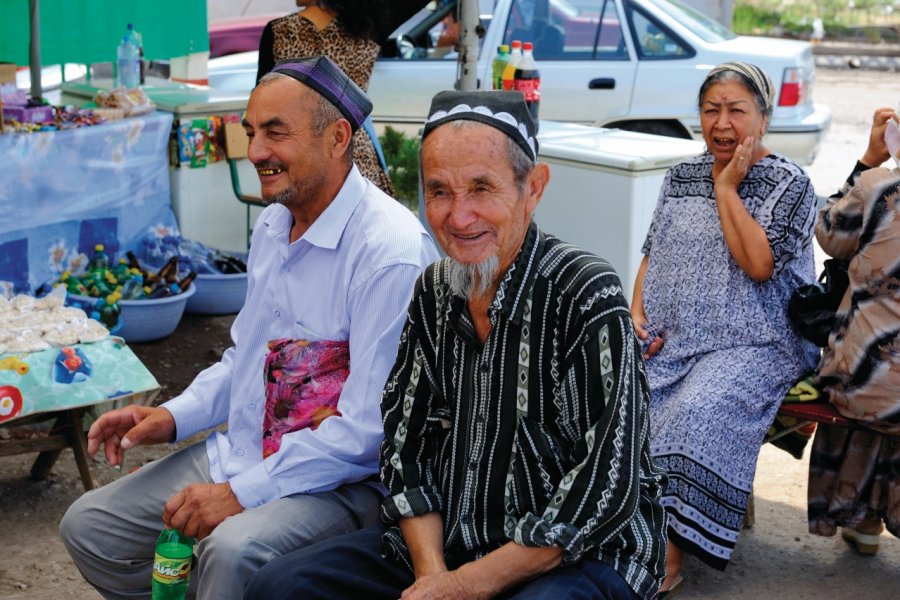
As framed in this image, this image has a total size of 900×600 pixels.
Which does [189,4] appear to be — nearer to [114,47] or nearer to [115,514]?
[114,47]

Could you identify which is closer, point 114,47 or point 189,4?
point 114,47

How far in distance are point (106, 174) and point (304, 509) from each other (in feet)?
11.8

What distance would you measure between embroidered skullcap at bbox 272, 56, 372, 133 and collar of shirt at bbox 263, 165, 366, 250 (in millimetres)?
140

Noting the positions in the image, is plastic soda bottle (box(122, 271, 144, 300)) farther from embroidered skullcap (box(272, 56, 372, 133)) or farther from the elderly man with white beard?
the elderly man with white beard

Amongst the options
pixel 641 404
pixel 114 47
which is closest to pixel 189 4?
pixel 114 47

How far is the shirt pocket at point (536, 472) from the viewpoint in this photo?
2123mm

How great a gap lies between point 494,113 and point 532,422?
58 centimetres

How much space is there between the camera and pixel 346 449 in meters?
2.46

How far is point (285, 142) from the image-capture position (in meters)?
2.65

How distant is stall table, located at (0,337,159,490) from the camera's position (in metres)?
3.65

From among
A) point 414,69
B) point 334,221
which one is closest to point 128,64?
point 414,69

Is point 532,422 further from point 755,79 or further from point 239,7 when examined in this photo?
point 239,7

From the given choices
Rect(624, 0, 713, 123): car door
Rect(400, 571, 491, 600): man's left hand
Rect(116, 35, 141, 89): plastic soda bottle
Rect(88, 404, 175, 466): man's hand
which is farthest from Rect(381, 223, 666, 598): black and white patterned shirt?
Rect(624, 0, 713, 123): car door

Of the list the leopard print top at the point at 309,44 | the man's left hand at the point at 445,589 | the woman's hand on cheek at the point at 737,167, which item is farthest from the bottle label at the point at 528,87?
the man's left hand at the point at 445,589
